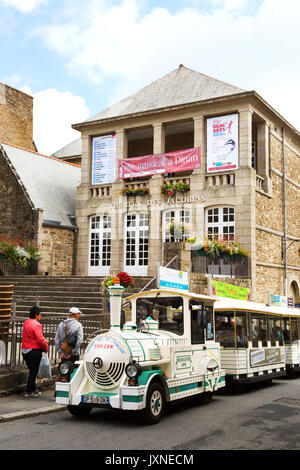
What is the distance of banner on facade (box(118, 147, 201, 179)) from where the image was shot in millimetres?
24438

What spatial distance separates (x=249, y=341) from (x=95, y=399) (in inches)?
232

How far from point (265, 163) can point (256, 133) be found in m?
2.13

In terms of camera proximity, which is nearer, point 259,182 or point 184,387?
point 184,387

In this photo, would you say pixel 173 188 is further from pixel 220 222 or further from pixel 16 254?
pixel 16 254

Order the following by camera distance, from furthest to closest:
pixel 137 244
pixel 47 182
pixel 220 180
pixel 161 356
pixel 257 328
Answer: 1. pixel 47 182
2. pixel 137 244
3. pixel 220 180
4. pixel 257 328
5. pixel 161 356

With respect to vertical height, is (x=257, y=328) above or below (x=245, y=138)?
below

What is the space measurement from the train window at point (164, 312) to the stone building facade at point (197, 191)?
13142 millimetres

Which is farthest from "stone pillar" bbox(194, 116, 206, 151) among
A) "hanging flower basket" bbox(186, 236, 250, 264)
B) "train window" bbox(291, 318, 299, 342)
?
"train window" bbox(291, 318, 299, 342)

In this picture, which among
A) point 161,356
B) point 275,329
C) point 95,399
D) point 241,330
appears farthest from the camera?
point 275,329

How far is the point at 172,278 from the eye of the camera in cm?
1556

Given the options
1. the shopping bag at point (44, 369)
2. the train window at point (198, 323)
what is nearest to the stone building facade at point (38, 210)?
the shopping bag at point (44, 369)

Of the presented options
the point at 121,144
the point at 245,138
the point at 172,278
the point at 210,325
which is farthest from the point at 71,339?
the point at 121,144

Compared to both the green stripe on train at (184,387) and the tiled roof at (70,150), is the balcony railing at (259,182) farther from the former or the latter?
the tiled roof at (70,150)

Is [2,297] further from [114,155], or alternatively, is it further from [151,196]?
[114,155]
